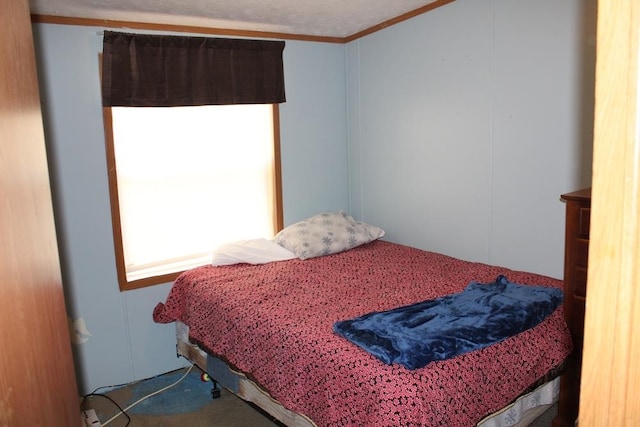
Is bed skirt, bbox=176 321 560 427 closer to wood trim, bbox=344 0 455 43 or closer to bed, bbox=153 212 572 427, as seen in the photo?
bed, bbox=153 212 572 427

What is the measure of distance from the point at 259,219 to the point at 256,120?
0.72 m

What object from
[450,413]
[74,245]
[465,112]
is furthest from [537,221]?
[74,245]

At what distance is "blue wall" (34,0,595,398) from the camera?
2.59 m

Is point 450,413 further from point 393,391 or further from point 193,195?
point 193,195

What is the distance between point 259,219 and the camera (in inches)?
144

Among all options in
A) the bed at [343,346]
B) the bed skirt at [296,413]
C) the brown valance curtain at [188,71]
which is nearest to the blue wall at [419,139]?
the brown valance curtain at [188,71]

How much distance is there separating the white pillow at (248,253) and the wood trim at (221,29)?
142 centimetres

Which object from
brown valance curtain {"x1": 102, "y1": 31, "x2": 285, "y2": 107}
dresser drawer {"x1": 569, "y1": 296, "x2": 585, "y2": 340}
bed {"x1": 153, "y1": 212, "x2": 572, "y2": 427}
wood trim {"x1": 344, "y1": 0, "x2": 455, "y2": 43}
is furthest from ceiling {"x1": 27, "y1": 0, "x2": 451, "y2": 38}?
dresser drawer {"x1": 569, "y1": 296, "x2": 585, "y2": 340}

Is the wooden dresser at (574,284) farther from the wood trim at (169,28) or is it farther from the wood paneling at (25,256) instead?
the wood trim at (169,28)

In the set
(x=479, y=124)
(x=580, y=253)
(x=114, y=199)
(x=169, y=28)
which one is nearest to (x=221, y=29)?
(x=169, y=28)

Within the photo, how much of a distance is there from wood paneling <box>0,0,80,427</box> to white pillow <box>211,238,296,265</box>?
1.90 m

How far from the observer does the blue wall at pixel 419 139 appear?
8.51 ft

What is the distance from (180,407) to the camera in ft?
9.33

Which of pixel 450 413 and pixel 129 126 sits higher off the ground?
pixel 129 126
